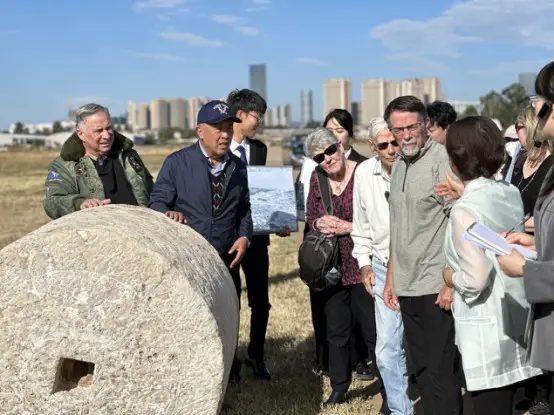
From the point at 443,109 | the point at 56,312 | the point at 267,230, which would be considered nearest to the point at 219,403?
the point at 56,312

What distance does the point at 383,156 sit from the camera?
16.2ft

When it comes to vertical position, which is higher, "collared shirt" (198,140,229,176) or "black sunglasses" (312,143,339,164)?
"black sunglasses" (312,143,339,164)

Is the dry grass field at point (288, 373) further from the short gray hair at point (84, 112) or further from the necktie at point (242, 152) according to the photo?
the short gray hair at point (84, 112)

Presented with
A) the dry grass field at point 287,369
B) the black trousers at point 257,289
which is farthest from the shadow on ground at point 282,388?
the black trousers at point 257,289

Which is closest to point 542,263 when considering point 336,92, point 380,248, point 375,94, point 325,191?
point 380,248

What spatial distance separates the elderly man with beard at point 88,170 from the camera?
505cm

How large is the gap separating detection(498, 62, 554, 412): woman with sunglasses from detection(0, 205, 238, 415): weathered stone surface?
1669 mm

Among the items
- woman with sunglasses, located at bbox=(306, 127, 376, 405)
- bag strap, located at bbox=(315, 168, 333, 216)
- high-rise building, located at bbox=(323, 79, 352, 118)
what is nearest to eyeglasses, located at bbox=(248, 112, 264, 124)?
woman with sunglasses, located at bbox=(306, 127, 376, 405)

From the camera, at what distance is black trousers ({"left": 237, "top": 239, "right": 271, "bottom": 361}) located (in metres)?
6.37

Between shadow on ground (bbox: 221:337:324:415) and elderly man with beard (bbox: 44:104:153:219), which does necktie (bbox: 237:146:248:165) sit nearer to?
elderly man with beard (bbox: 44:104:153:219)

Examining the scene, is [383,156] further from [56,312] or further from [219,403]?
[56,312]

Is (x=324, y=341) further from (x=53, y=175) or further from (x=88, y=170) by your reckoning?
(x=53, y=175)

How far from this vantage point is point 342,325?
5.56m

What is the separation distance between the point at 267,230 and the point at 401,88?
4681 inches
